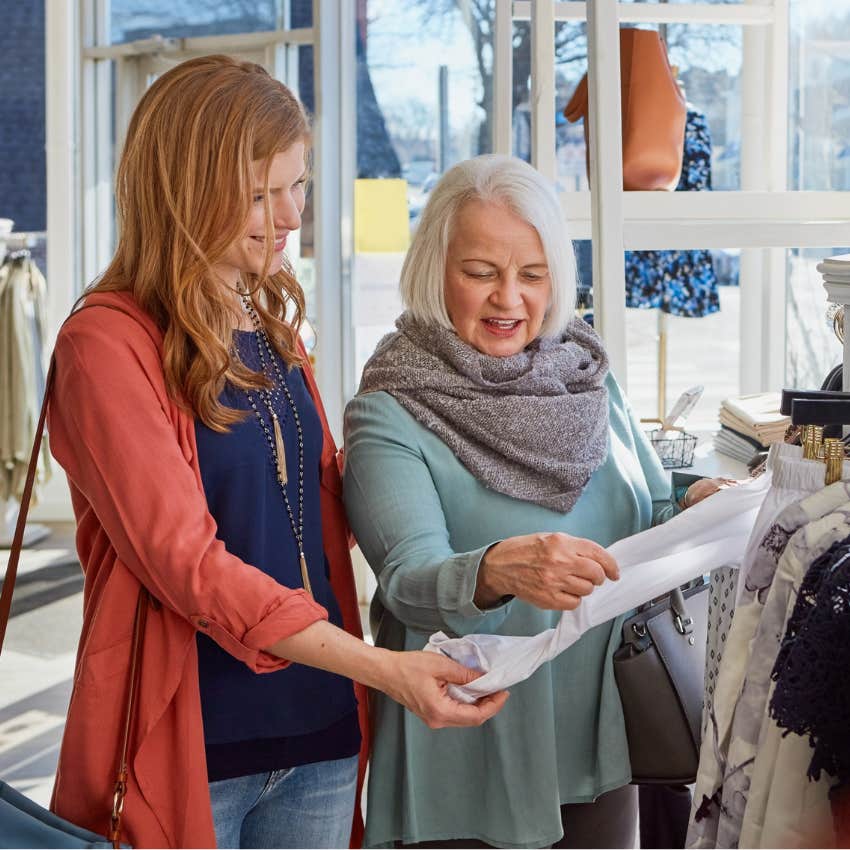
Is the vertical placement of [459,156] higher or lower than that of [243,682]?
higher

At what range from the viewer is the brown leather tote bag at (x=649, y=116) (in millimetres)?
2400

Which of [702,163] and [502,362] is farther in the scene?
[702,163]

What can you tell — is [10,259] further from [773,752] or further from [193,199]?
[773,752]

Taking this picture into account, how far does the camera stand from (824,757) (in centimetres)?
105

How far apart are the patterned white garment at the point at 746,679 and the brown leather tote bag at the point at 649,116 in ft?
4.25

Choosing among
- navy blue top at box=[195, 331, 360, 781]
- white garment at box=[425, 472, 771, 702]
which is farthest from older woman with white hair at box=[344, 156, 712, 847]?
white garment at box=[425, 472, 771, 702]

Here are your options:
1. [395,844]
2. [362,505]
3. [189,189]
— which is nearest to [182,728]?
[362,505]

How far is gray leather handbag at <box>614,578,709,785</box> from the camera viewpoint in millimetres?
1697

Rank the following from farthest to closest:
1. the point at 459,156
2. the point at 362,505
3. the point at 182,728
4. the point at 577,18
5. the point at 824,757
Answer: the point at 459,156 → the point at 577,18 → the point at 362,505 → the point at 182,728 → the point at 824,757

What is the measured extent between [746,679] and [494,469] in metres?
0.54

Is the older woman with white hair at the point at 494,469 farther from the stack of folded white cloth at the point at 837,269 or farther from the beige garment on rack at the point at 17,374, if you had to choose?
the beige garment on rack at the point at 17,374

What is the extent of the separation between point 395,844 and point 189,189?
0.97 metres

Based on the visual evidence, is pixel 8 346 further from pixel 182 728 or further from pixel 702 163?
pixel 182 728

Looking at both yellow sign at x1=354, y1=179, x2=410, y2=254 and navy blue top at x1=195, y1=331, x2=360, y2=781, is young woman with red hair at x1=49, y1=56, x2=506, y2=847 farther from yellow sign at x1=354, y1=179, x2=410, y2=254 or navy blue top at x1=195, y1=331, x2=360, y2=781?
yellow sign at x1=354, y1=179, x2=410, y2=254
